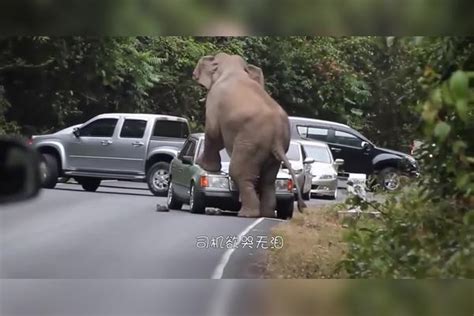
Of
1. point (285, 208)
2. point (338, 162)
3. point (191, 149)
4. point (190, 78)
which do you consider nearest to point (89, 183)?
point (191, 149)

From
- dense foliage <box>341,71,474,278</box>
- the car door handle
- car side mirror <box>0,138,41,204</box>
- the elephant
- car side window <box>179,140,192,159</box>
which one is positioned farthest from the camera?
the car door handle

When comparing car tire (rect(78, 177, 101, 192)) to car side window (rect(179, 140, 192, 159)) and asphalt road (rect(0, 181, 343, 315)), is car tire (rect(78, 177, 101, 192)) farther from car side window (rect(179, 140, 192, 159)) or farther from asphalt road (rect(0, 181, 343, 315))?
car side window (rect(179, 140, 192, 159))

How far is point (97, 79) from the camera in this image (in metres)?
5.51

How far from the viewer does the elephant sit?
5.31m

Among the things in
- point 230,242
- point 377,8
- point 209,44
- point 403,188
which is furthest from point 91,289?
point 377,8

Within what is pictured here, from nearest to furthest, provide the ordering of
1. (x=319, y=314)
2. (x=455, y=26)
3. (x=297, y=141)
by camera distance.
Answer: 1. (x=455, y=26)
2. (x=297, y=141)
3. (x=319, y=314)

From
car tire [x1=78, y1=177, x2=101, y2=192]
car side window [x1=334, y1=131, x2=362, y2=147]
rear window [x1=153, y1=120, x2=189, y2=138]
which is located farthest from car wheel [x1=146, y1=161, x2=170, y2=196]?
car side window [x1=334, y1=131, x2=362, y2=147]

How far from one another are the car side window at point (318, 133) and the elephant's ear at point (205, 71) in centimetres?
69

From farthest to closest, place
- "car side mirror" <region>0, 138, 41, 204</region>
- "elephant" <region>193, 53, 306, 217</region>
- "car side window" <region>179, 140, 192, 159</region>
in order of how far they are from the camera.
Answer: "car side window" <region>179, 140, 192, 159</region>, "elephant" <region>193, 53, 306, 217</region>, "car side mirror" <region>0, 138, 41, 204</region>

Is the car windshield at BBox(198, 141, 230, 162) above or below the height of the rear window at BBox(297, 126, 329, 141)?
below

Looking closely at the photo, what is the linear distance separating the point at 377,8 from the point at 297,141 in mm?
951

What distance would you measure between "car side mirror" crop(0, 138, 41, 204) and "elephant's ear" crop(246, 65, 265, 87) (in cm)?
205

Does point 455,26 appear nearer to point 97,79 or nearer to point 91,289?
point 97,79

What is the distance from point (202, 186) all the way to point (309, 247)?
30.7 inches
